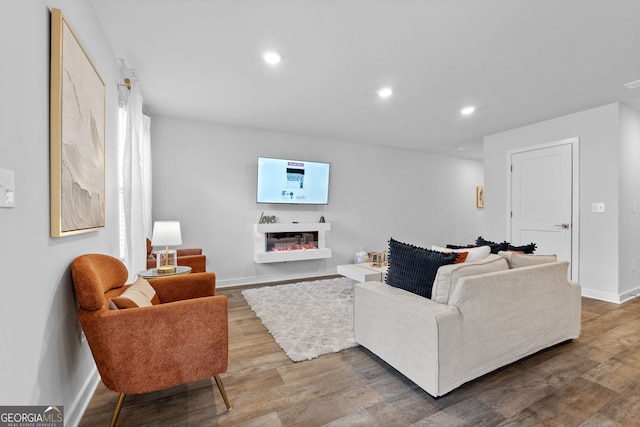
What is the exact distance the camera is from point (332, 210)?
5273 millimetres

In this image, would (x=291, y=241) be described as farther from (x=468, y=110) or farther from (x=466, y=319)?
(x=466, y=319)

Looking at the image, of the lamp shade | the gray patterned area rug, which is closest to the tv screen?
the gray patterned area rug

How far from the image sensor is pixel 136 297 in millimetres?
1649

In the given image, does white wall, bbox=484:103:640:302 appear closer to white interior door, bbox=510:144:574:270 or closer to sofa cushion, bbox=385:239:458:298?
white interior door, bbox=510:144:574:270

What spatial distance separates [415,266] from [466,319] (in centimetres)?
46

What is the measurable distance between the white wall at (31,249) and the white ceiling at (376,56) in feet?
2.74

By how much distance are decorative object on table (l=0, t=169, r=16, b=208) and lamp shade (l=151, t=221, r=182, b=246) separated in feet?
5.81

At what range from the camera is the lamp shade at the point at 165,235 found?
108 inches

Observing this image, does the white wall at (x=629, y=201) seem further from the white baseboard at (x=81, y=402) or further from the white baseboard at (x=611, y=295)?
the white baseboard at (x=81, y=402)

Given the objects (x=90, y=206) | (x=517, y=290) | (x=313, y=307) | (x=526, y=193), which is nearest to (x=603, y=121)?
(x=526, y=193)

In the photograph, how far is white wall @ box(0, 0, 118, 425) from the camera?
1006 mm

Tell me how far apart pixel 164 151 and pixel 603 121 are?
18.7 ft

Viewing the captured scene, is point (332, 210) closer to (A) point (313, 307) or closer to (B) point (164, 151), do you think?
(A) point (313, 307)

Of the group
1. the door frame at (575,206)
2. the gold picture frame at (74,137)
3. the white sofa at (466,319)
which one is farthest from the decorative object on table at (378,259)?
the gold picture frame at (74,137)
